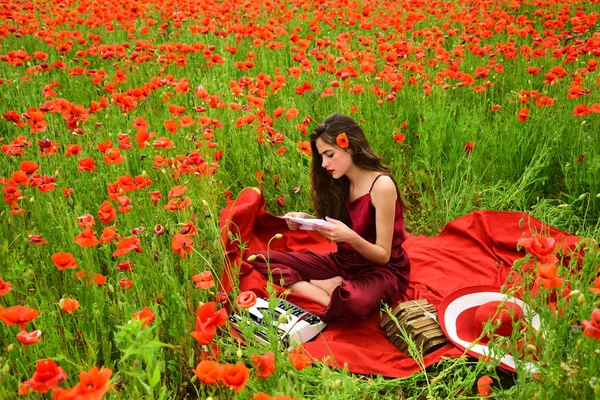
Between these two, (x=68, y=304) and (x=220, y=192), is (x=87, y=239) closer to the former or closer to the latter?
(x=68, y=304)

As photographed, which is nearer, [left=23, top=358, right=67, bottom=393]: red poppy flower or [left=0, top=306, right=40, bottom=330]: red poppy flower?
[left=23, top=358, right=67, bottom=393]: red poppy flower

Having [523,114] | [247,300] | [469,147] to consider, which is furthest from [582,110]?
[247,300]

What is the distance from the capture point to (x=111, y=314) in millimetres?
2219

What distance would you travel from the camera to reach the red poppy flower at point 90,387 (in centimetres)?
119

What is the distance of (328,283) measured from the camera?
303 cm

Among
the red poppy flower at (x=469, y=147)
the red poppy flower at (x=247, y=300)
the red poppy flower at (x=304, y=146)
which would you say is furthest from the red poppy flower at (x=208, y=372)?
the red poppy flower at (x=469, y=147)

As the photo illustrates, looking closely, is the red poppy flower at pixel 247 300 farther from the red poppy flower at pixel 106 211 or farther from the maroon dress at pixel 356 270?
the red poppy flower at pixel 106 211

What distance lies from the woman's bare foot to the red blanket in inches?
5.0

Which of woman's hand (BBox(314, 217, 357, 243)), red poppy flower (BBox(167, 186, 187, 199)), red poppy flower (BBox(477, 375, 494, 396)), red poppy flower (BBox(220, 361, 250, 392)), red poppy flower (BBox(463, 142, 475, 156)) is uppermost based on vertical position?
red poppy flower (BBox(167, 186, 187, 199))

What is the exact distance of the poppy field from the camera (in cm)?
171

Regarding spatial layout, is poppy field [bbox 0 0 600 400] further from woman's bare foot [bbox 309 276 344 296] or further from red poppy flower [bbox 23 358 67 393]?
woman's bare foot [bbox 309 276 344 296]

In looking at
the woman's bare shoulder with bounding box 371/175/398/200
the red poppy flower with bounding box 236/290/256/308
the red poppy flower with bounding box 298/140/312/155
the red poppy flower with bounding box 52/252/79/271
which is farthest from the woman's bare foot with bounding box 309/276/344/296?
the red poppy flower with bounding box 52/252/79/271

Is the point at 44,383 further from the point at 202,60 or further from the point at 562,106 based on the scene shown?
the point at 202,60

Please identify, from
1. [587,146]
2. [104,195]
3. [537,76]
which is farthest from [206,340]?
[537,76]
